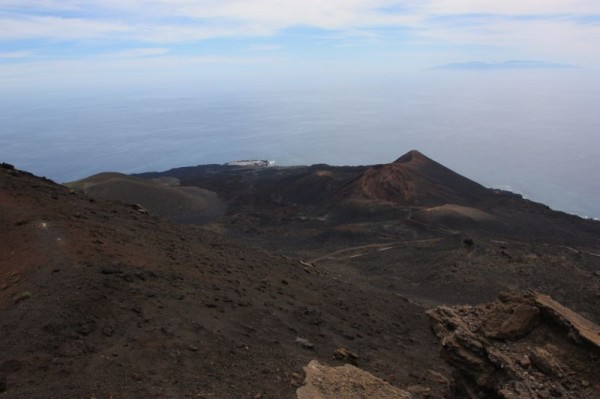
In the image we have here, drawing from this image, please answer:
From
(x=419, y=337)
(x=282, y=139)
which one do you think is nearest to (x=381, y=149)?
(x=282, y=139)

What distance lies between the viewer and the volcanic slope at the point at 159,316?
356 inches

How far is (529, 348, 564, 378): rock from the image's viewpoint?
8.18 meters

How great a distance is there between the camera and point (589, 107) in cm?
19288

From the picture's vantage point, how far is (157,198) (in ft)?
150

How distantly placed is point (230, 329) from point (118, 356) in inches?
124

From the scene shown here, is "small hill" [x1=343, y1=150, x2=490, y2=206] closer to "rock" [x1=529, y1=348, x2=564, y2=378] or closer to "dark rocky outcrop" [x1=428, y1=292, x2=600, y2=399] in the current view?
"dark rocky outcrop" [x1=428, y1=292, x2=600, y2=399]

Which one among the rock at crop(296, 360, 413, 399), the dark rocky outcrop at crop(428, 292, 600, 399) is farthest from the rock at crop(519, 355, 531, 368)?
the rock at crop(296, 360, 413, 399)

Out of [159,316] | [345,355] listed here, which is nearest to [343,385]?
[345,355]

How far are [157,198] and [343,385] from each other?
38374mm

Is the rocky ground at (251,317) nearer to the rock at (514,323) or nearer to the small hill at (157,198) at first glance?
the rock at (514,323)

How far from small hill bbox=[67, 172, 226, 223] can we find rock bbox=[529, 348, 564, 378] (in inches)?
1436

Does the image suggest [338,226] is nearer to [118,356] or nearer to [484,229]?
[484,229]

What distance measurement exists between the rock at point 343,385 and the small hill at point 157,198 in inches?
1305

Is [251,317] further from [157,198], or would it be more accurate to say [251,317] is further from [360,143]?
[360,143]
